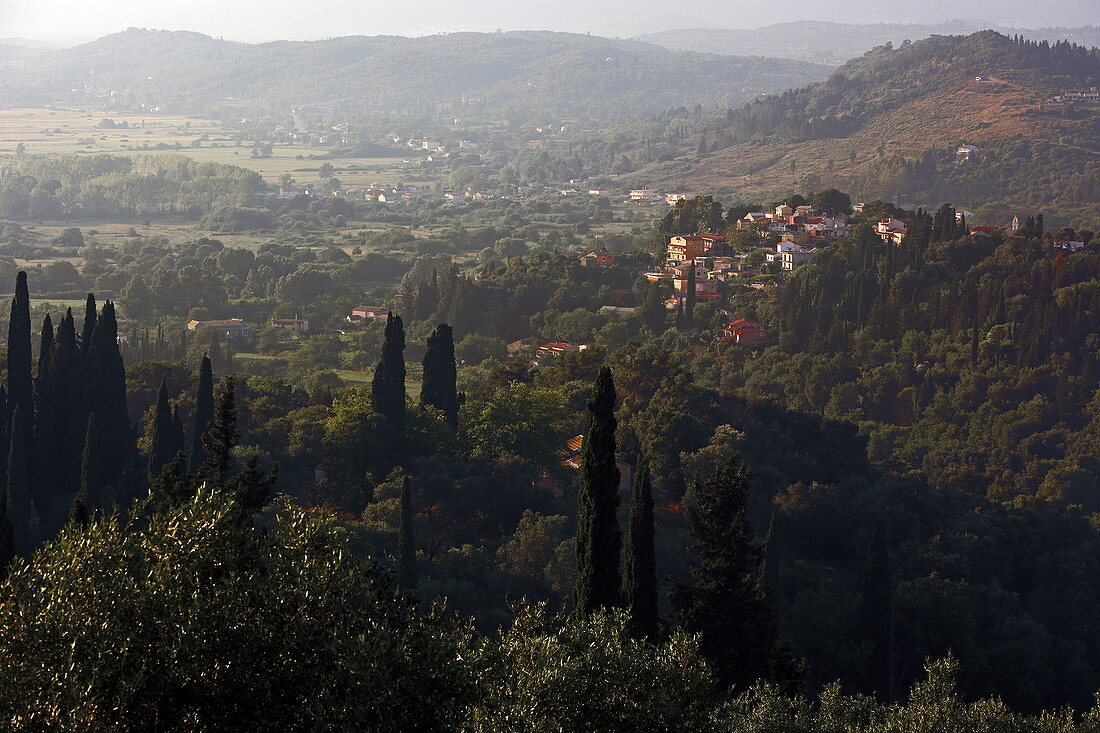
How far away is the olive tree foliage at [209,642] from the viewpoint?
10508 millimetres

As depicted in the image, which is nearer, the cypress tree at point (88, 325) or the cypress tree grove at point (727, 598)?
the cypress tree grove at point (727, 598)

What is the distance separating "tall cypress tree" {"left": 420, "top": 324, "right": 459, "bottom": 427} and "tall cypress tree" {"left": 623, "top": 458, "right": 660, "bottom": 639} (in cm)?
1566

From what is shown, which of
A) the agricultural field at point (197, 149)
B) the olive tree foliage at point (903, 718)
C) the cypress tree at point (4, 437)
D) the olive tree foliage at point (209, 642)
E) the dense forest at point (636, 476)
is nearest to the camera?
the olive tree foliage at point (209, 642)

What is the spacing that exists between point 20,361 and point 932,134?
110874 millimetres

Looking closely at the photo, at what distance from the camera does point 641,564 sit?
1862cm

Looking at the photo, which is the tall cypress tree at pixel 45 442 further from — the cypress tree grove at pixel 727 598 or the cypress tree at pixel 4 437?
the cypress tree grove at pixel 727 598

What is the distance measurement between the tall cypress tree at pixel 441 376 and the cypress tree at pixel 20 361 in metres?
9.64

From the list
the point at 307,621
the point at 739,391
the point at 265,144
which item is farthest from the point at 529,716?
the point at 265,144

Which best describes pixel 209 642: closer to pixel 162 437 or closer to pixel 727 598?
pixel 727 598

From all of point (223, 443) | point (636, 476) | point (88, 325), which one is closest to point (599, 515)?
point (636, 476)

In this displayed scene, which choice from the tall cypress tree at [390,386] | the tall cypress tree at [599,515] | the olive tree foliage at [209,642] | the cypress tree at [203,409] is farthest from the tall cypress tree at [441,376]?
the olive tree foliage at [209,642]

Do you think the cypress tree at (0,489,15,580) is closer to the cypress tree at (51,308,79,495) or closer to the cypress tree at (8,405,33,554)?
the cypress tree at (8,405,33,554)

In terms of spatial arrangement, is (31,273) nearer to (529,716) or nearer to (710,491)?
(710,491)

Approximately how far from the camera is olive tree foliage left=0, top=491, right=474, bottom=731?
34.5 feet
